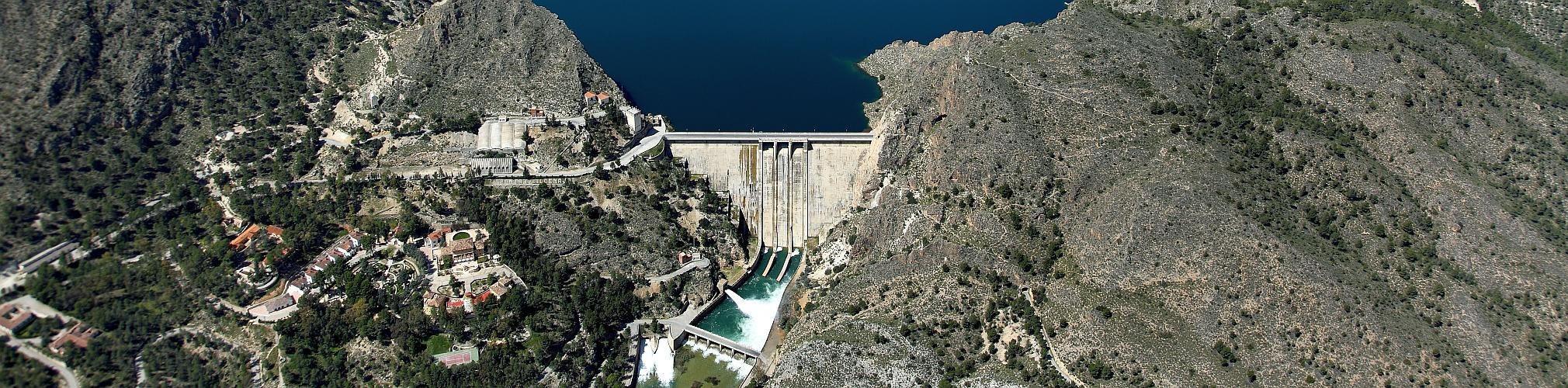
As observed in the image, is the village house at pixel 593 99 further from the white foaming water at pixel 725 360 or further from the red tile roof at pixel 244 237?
the red tile roof at pixel 244 237

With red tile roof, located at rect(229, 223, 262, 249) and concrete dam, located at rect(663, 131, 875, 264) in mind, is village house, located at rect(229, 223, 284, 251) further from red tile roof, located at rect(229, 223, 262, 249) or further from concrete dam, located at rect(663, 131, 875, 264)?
concrete dam, located at rect(663, 131, 875, 264)

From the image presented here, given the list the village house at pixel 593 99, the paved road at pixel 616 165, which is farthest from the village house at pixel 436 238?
the village house at pixel 593 99

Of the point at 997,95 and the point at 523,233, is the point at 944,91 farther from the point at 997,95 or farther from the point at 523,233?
the point at 523,233

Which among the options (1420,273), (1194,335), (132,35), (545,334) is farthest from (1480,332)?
(132,35)

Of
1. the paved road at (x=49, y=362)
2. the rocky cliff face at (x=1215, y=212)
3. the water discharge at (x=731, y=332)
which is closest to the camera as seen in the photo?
the rocky cliff face at (x=1215, y=212)

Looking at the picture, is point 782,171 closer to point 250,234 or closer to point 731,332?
point 731,332
